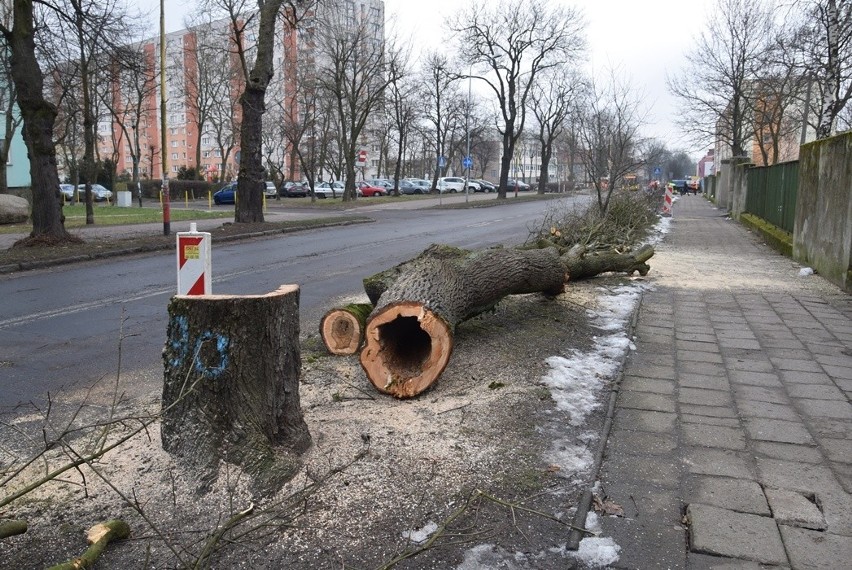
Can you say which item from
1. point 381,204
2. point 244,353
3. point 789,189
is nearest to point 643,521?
point 244,353

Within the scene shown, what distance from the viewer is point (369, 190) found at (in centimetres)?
5941

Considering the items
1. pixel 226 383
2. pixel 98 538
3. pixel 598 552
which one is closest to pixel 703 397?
pixel 598 552

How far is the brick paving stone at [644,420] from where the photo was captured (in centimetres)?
424

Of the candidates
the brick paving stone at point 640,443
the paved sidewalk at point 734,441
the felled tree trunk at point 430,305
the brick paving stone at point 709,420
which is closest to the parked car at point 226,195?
the paved sidewalk at point 734,441

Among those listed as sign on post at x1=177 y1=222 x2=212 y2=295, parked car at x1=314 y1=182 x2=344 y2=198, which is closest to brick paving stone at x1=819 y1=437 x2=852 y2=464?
sign on post at x1=177 y1=222 x2=212 y2=295

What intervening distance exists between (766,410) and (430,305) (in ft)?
7.57

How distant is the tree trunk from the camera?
1383 centimetres

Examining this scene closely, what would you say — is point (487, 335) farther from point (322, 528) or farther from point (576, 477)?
point (322, 528)

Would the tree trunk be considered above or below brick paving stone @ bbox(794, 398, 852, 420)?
above

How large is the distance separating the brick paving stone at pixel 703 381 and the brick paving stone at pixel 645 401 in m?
0.43

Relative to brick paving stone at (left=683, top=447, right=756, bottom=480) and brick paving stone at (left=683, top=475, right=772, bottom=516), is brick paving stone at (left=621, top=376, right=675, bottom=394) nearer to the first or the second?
brick paving stone at (left=683, top=447, right=756, bottom=480)

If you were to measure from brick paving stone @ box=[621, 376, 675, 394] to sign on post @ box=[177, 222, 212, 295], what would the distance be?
326 centimetres

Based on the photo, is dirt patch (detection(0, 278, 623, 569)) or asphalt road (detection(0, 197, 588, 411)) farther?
asphalt road (detection(0, 197, 588, 411))

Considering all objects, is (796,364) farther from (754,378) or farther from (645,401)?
(645,401)
